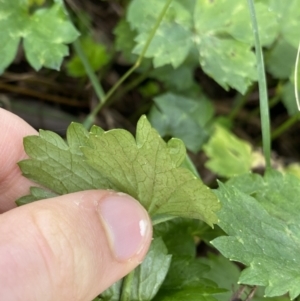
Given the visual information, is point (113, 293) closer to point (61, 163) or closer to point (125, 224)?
point (125, 224)

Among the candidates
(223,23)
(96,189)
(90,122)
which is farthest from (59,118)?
(96,189)

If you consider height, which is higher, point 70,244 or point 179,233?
point 70,244

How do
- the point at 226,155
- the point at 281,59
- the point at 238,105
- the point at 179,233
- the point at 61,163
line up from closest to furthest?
1. the point at 61,163
2. the point at 179,233
3. the point at 226,155
4. the point at 281,59
5. the point at 238,105

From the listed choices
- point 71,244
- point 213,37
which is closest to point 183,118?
point 213,37

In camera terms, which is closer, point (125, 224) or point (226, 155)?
point (125, 224)

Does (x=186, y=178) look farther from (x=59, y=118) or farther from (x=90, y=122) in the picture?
(x=59, y=118)

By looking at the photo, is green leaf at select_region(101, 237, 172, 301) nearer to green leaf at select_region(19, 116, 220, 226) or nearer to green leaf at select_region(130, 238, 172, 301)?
green leaf at select_region(130, 238, 172, 301)

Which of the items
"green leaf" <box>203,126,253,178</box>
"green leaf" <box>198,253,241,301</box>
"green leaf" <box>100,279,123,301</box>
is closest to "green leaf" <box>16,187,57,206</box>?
"green leaf" <box>100,279,123,301</box>
